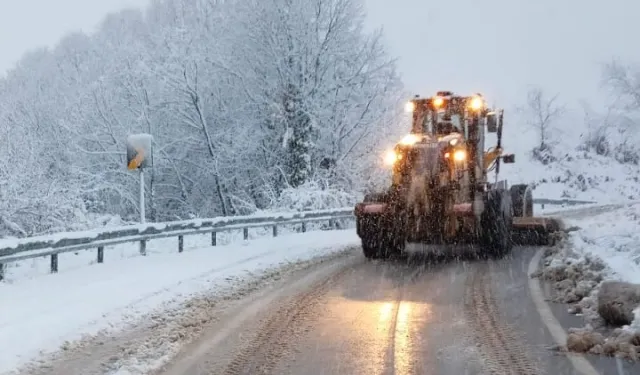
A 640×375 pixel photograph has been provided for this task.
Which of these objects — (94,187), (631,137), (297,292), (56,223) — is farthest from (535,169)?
(297,292)

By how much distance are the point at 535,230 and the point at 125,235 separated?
9.42 m

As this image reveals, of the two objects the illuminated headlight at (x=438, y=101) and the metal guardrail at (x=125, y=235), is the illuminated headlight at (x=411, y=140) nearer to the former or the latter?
the illuminated headlight at (x=438, y=101)

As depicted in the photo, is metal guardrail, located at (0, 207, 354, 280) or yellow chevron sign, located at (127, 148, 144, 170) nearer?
metal guardrail, located at (0, 207, 354, 280)

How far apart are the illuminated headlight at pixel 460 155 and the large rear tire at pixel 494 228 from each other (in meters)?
0.89

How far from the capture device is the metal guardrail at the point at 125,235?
11.3 meters

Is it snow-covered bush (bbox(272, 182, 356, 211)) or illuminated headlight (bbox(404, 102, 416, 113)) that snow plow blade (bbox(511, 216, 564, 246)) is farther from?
snow-covered bush (bbox(272, 182, 356, 211))

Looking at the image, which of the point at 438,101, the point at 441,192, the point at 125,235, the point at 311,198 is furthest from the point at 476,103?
the point at 311,198

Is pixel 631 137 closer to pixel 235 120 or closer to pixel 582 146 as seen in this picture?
pixel 582 146

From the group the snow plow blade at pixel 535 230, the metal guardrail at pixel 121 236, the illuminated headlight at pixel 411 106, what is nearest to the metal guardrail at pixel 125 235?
the metal guardrail at pixel 121 236

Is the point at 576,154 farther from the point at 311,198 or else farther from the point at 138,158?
the point at 138,158

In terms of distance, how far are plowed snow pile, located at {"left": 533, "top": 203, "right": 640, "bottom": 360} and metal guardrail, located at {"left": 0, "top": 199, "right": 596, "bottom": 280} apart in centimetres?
795

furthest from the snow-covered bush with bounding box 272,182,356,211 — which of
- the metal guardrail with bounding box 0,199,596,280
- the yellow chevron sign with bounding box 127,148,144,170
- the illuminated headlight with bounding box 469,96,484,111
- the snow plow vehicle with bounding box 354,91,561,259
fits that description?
the illuminated headlight with bounding box 469,96,484,111

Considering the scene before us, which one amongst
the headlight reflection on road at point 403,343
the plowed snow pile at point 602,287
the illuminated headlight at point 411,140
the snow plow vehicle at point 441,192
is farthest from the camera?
the illuminated headlight at point 411,140

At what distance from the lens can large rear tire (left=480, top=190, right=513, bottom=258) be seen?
14.0m
